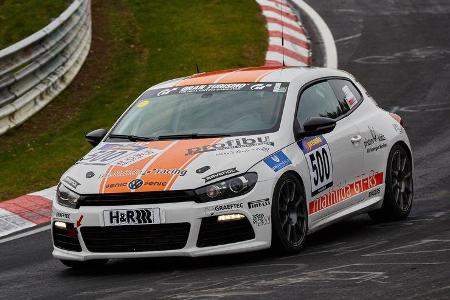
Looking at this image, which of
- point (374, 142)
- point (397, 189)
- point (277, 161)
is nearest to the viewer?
point (277, 161)

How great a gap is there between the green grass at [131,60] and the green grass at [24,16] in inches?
37.4

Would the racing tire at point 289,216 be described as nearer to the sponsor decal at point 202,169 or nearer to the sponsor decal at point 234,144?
the sponsor decal at point 234,144

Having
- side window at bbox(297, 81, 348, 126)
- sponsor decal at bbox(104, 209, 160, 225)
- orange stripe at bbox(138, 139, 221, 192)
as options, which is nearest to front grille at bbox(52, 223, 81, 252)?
sponsor decal at bbox(104, 209, 160, 225)

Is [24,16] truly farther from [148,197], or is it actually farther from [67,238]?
[148,197]

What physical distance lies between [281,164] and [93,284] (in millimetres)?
1690

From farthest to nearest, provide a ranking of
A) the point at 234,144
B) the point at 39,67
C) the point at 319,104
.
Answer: the point at 39,67 < the point at 319,104 < the point at 234,144

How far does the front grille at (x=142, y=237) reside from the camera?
9.02m

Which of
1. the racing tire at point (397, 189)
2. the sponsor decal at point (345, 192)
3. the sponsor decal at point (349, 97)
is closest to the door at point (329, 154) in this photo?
the sponsor decal at point (345, 192)

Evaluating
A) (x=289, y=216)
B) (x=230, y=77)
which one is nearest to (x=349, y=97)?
(x=230, y=77)

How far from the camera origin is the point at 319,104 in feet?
35.2

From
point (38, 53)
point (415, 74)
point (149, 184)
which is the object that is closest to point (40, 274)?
point (149, 184)

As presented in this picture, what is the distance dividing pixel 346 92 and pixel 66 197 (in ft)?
10.0

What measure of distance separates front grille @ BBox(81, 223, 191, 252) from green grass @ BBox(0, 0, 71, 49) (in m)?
11.7

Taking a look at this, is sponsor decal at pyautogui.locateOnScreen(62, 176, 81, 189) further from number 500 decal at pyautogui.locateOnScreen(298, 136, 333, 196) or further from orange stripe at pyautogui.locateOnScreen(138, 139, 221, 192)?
number 500 decal at pyautogui.locateOnScreen(298, 136, 333, 196)
